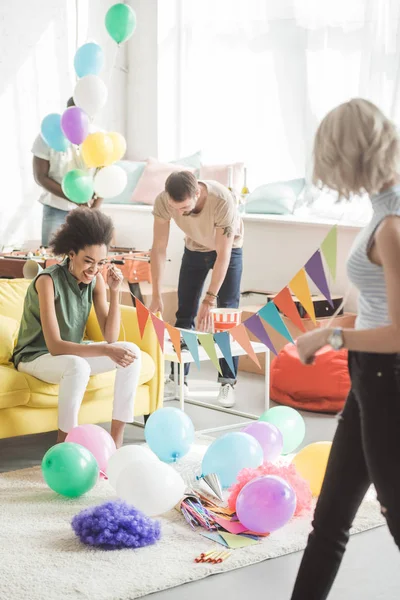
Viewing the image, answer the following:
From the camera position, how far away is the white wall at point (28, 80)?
19.7ft

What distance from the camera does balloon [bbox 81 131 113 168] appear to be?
4566 millimetres

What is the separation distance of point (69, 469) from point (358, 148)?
1609 millimetres

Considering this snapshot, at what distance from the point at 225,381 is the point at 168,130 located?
2863 mm

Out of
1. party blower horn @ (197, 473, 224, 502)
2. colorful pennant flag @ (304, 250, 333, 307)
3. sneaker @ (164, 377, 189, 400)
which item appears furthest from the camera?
sneaker @ (164, 377, 189, 400)

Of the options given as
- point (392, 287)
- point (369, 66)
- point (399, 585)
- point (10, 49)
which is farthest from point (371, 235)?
point (10, 49)

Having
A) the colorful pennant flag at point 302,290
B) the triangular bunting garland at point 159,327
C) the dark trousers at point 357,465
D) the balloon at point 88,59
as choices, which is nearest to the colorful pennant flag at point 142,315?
the triangular bunting garland at point 159,327

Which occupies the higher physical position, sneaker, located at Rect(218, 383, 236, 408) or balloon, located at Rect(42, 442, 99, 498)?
balloon, located at Rect(42, 442, 99, 498)

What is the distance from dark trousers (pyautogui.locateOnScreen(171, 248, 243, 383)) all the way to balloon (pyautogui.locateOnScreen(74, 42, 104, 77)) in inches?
54.3

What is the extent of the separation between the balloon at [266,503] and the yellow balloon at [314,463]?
1.03ft

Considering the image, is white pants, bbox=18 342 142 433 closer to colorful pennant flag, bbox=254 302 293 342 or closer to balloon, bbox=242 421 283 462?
balloon, bbox=242 421 283 462

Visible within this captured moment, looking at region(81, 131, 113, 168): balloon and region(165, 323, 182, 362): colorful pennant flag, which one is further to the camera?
region(81, 131, 113, 168): balloon

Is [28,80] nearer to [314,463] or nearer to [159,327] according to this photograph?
[159,327]

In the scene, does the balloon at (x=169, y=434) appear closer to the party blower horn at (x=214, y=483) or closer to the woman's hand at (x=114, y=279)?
the party blower horn at (x=214, y=483)

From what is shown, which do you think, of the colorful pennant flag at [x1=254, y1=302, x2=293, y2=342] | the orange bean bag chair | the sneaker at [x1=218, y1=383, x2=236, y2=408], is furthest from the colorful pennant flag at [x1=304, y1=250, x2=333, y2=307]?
the sneaker at [x1=218, y1=383, x2=236, y2=408]
